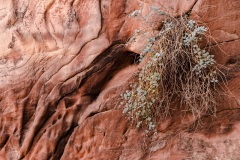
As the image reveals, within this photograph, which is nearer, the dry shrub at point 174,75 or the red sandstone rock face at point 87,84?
the dry shrub at point 174,75

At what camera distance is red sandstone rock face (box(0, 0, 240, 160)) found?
4.35 meters

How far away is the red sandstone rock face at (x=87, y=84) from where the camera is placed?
171 inches

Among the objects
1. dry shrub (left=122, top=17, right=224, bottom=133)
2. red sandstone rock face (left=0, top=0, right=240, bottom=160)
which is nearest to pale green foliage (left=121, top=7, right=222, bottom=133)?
dry shrub (left=122, top=17, right=224, bottom=133)

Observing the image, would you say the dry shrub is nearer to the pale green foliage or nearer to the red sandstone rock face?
the pale green foliage

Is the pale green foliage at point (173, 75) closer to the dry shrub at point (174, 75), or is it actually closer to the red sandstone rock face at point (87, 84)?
the dry shrub at point (174, 75)

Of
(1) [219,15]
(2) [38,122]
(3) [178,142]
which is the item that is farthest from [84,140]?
(1) [219,15]

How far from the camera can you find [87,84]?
5070 millimetres

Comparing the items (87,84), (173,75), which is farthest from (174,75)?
(87,84)

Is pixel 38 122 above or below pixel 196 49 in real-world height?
below

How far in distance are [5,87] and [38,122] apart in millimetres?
668

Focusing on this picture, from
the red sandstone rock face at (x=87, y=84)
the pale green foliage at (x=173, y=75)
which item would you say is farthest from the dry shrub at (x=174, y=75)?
the red sandstone rock face at (x=87, y=84)

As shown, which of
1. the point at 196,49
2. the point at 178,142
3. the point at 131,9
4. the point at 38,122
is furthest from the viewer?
the point at 38,122

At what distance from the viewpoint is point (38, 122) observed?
17.3 ft

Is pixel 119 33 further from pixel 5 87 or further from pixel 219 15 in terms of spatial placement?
pixel 5 87
